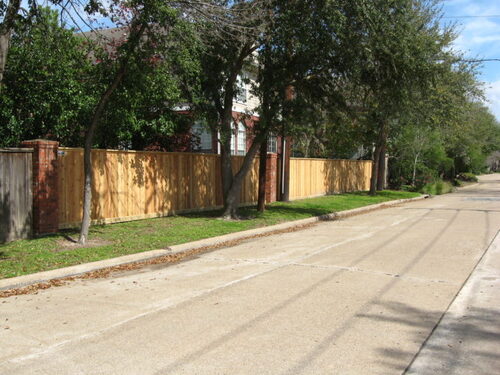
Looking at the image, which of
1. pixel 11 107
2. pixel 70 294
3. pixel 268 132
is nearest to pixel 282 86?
pixel 268 132

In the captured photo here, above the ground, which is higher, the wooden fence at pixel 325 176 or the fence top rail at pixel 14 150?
the fence top rail at pixel 14 150

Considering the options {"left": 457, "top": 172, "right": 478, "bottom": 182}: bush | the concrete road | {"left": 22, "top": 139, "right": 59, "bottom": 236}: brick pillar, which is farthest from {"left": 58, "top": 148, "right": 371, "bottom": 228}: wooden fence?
{"left": 457, "top": 172, "right": 478, "bottom": 182}: bush

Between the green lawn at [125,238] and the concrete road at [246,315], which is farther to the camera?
the green lawn at [125,238]

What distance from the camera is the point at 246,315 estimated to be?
578 cm

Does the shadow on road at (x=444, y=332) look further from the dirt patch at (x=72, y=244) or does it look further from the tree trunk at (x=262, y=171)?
the tree trunk at (x=262, y=171)

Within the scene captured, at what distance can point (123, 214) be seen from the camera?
13.4 m

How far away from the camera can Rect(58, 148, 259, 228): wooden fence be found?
11.8 meters

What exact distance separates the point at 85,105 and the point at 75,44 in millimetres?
1805

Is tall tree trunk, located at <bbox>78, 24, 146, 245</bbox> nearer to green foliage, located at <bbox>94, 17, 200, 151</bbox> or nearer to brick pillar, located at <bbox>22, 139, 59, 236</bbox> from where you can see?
green foliage, located at <bbox>94, 17, 200, 151</bbox>

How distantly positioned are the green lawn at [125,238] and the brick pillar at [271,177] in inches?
74.7

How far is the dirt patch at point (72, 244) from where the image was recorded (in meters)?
9.68

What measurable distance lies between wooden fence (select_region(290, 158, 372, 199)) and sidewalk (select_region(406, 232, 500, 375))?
49.8 feet

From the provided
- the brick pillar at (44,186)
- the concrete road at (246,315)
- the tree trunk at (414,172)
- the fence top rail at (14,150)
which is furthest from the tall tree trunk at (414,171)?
the fence top rail at (14,150)

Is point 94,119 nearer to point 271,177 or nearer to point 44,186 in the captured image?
point 44,186
